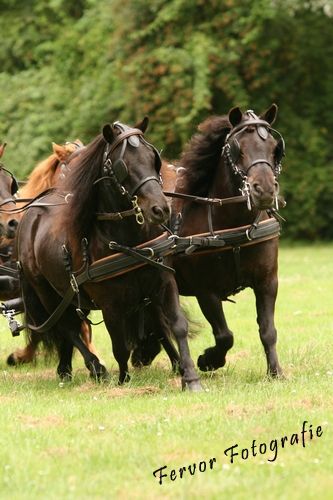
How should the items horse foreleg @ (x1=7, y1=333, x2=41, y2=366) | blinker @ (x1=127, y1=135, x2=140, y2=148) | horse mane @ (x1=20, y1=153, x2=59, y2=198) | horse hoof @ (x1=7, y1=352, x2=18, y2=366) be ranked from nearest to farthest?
blinker @ (x1=127, y1=135, x2=140, y2=148)
horse foreleg @ (x1=7, y1=333, x2=41, y2=366)
horse mane @ (x1=20, y1=153, x2=59, y2=198)
horse hoof @ (x1=7, y1=352, x2=18, y2=366)

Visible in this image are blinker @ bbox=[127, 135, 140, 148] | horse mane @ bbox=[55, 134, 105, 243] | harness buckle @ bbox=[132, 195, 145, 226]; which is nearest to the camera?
harness buckle @ bbox=[132, 195, 145, 226]

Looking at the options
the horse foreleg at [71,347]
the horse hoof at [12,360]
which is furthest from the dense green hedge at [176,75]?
the horse foreleg at [71,347]

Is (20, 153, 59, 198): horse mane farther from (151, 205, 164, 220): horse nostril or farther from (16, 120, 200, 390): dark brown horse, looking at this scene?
(151, 205, 164, 220): horse nostril

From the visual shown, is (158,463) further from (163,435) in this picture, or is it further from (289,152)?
(289,152)

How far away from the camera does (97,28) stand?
3036cm

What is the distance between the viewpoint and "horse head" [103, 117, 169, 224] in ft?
23.4

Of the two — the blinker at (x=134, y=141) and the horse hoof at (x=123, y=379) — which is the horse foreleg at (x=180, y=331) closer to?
the horse hoof at (x=123, y=379)

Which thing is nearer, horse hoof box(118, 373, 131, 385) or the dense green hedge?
horse hoof box(118, 373, 131, 385)

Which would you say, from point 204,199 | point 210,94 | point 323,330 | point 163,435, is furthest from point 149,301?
point 210,94

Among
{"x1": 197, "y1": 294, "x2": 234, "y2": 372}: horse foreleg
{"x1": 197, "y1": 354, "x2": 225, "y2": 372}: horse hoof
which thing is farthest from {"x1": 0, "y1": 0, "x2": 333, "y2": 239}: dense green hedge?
{"x1": 197, "y1": 294, "x2": 234, "y2": 372}: horse foreleg

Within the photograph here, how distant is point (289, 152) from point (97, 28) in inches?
273

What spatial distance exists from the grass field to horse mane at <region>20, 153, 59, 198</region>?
1967mm

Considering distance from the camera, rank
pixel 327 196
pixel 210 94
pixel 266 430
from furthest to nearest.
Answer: pixel 327 196, pixel 210 94, pixel 266 430

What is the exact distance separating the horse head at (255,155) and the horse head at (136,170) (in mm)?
657
